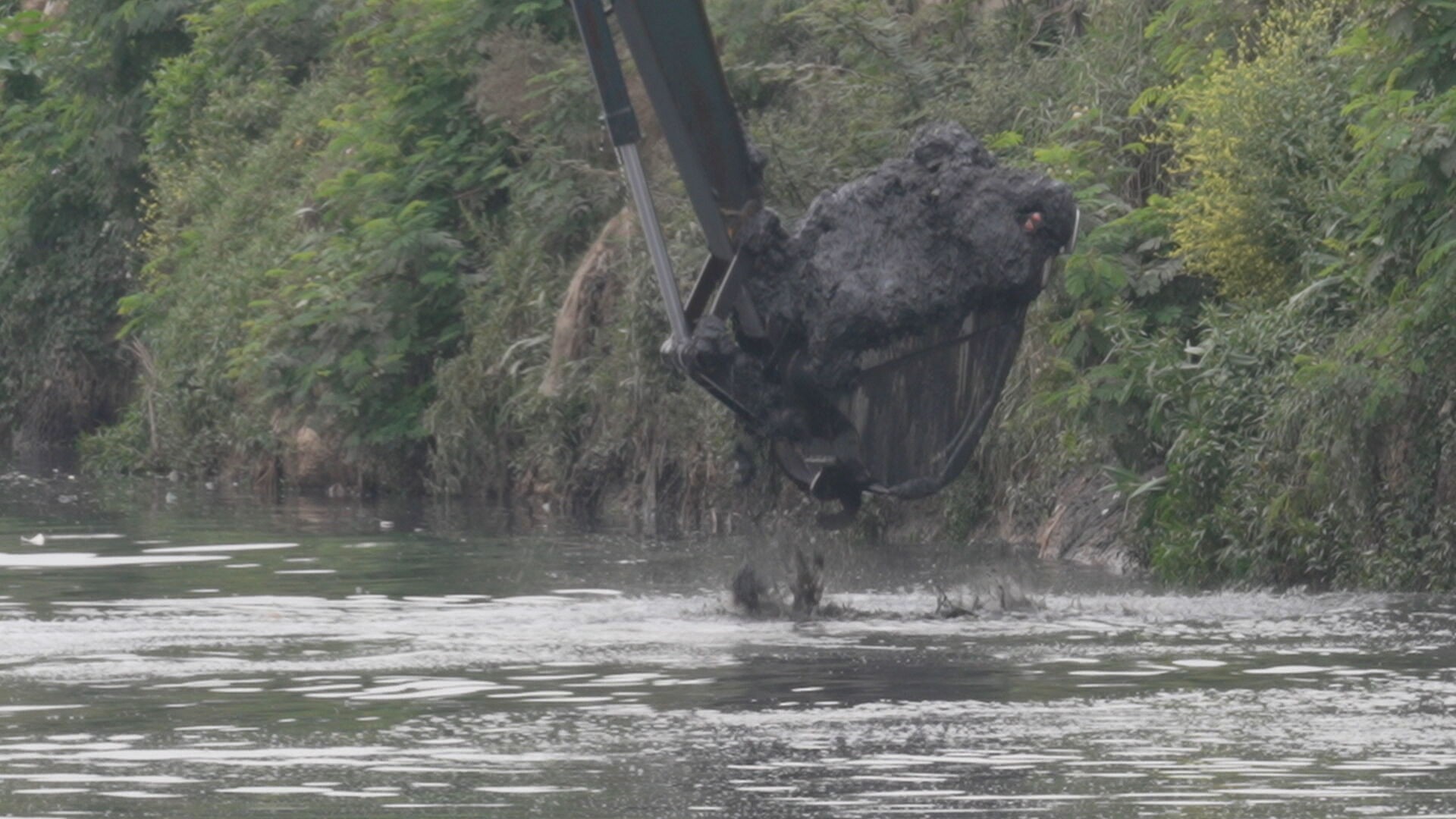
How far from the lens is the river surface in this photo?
996 cm

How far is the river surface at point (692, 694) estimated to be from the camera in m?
9.96

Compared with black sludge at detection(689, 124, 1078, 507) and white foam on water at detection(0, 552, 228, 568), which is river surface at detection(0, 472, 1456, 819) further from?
black sludge at detection(689, 124, 1078, 507)

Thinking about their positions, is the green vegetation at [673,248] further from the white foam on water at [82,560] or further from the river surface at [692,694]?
the white foam on water at [82,560]

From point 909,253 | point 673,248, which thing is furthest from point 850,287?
point 673,248

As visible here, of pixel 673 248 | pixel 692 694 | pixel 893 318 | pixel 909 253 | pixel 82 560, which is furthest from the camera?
pixel 673 248

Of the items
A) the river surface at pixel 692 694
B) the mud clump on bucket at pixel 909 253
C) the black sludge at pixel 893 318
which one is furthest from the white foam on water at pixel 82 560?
the mud clump on bucket at pixel 909 253

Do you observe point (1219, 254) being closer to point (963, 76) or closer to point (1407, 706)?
Result: point (963, 76)

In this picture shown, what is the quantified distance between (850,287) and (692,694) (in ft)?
14.1

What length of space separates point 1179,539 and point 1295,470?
123cm

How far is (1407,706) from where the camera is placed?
1193cm

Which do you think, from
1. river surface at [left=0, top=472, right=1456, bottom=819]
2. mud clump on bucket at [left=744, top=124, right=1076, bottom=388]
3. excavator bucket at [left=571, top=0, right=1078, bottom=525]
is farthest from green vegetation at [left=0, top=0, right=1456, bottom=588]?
excavator bucket at [left=571, top=0, right=1078, bottom=525]

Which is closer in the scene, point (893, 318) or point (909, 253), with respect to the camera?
point (893, 318)

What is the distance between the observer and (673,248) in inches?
976

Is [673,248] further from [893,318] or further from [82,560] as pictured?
[893,318]
